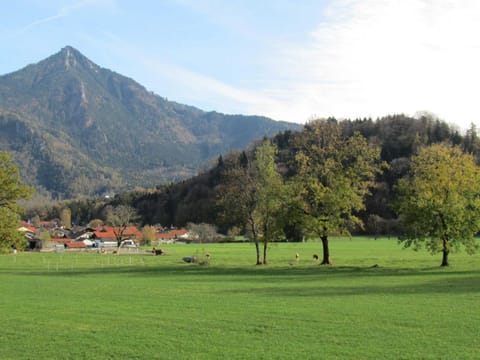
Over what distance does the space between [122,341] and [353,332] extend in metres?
7.52

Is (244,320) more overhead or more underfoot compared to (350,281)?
more overhead

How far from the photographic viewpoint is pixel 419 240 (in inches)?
2061

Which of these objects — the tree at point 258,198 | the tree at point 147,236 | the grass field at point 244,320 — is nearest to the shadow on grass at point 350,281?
the grass field at point 244,320

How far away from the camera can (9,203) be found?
57125 mm

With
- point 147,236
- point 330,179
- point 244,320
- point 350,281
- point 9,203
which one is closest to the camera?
point 244,320

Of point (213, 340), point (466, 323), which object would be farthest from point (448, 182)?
point (213, 340)

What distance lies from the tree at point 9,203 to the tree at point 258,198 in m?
21.1

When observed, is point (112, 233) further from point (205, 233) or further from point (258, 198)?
point (258, 198)

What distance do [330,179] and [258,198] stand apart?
823cm

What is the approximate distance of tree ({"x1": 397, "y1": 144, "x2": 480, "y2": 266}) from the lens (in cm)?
5119

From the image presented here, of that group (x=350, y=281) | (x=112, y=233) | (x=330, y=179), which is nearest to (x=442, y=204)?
(x=330, y=179)

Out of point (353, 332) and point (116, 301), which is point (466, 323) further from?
point (116, 301)

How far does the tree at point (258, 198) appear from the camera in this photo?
59.7 meters

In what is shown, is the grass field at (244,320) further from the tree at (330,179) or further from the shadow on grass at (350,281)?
the tree at (330,179)
